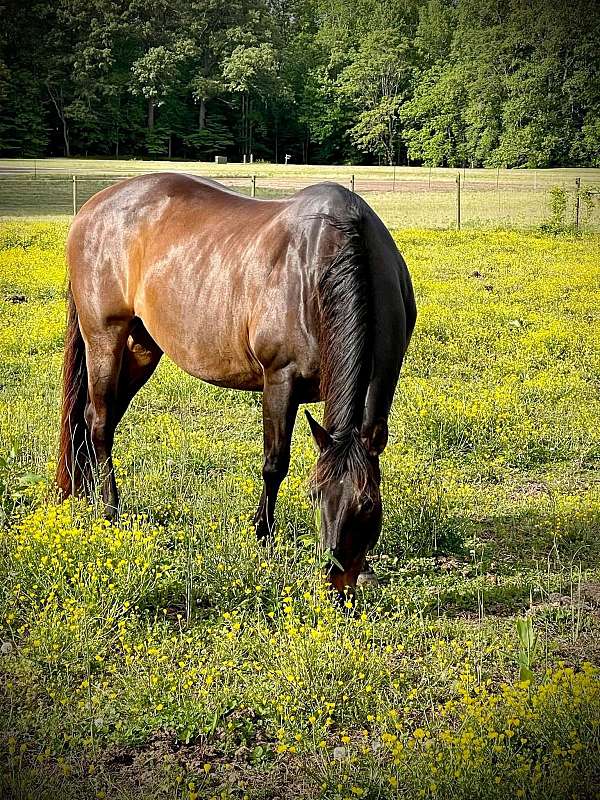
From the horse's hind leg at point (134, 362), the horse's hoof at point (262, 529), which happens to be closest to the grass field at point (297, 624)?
the horse's hoof at point (262, 529)

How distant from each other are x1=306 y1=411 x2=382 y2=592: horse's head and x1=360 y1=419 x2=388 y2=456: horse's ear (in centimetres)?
5

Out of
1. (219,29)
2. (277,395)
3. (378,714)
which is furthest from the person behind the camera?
(219,29)

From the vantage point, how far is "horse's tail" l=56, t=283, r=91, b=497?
545cm

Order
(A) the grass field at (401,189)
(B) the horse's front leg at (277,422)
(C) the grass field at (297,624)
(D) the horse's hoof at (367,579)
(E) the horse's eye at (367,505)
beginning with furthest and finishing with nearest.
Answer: (A) the grass field at (401,189), (D) the horse's hoof at (367,579), (B) the horse's front leg at (277,422), (E) the horse's eye at (367,505), (C) the grass field at (297,624)

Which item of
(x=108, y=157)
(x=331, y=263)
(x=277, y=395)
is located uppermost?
(x=108, y=157)

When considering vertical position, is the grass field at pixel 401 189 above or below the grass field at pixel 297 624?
above

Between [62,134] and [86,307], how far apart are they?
50085 mm

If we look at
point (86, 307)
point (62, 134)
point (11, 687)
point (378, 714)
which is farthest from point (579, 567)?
point (62, 134)

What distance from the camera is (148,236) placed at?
17.8ft

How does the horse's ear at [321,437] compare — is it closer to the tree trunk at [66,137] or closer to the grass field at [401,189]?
the grass field at [401,189]

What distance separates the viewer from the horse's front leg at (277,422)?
449 centimetres

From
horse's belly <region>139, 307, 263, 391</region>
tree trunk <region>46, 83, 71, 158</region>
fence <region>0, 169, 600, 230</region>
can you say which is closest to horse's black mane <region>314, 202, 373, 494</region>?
horse's belly <region>139, 307, 263, 391</region>

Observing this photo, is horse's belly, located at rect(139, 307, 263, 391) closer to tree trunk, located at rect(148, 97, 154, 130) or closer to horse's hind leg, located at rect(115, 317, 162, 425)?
horse's hind leg, located at rect(115, 317, 162, 425)

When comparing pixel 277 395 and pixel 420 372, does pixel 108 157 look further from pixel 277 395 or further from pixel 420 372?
pixel 277 395
